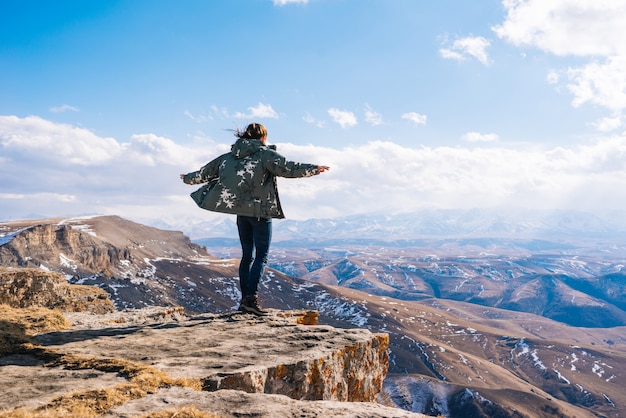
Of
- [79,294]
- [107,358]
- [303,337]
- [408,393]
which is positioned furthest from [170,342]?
[408,393]

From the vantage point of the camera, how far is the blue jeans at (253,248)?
990 centimetres

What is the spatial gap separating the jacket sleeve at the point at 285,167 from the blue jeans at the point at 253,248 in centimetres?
127

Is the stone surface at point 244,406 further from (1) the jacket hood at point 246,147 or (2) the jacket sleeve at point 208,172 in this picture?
(2) the jacket sleeve at point 208,172

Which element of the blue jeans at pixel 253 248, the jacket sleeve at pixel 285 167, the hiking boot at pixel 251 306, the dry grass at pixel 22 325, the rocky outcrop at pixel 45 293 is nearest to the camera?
the dry grass at pixel 22 325

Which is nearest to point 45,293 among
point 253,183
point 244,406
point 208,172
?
point 208,172

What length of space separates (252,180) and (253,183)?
2.9 inches

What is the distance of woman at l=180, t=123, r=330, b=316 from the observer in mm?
9531

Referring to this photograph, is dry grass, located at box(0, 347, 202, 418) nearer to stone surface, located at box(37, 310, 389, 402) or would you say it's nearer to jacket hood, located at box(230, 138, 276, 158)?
stone surface, located at box(37, 310, 389, 402)

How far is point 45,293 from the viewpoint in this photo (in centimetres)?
1532

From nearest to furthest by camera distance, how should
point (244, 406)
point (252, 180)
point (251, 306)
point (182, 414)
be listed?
point (182, 414) < point (244, 406) < point (252, 180) < point (251, 306)

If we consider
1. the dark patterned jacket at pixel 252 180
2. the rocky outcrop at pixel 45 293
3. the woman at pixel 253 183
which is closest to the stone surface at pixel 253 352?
the woman at pixel 253 183

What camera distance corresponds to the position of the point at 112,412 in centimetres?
429

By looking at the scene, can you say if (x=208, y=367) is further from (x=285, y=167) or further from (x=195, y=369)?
(x=285, y=167)

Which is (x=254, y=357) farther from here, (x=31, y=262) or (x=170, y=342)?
(x=31, y=262)
